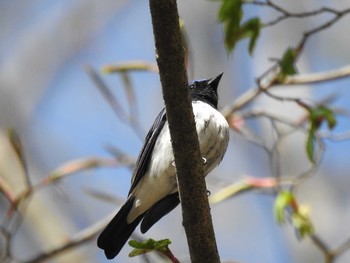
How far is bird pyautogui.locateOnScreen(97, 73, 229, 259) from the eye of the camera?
A: 3.43 metres

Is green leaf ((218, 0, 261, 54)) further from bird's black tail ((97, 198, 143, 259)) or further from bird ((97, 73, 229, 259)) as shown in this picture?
bird's black tail ((97, 198, 143, 259))

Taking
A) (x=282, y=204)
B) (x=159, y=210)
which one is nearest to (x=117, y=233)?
(x=159, y=210)

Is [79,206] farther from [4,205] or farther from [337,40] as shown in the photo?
[337,40]

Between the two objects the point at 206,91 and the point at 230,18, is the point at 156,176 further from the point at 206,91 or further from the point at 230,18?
the point at 230,18

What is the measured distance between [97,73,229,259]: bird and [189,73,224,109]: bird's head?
1.13ft

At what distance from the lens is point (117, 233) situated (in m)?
3.46

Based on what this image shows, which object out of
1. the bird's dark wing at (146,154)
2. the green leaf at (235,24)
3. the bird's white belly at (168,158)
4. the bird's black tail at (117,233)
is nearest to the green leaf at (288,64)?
the green leaf at (235,24)

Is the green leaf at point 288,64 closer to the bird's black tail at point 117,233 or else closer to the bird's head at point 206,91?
the bird's head at point 206,91

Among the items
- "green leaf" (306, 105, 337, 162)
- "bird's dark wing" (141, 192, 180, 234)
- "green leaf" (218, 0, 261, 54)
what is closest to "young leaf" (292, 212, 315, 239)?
"green leaf" (306, 105, 337, 162)

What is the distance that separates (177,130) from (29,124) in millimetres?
4593

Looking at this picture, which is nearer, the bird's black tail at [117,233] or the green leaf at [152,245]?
the green leaf at [152,245]

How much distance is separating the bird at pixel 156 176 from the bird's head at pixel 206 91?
1.13ft

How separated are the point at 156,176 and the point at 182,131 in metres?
1.12

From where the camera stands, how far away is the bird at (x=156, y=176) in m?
3.43
